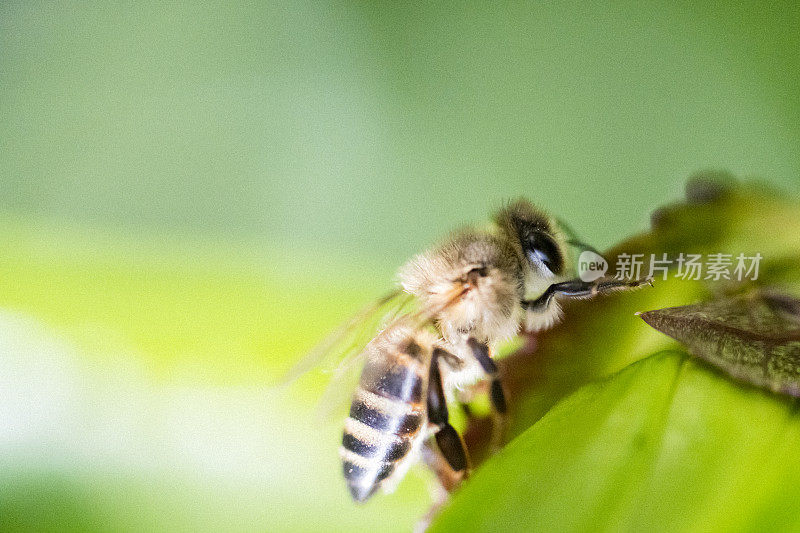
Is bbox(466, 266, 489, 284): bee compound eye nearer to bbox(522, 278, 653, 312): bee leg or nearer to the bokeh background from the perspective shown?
bbox(522, 278, 653, 312): bee leg

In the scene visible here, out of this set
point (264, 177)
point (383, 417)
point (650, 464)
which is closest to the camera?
point (650, 464)

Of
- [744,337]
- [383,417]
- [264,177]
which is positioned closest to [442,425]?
[383,417]

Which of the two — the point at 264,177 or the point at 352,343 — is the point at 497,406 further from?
the point at 264,177

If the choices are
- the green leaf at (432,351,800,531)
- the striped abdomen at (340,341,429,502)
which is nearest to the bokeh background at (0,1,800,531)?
the striped abdomen at (340,341,429,502)

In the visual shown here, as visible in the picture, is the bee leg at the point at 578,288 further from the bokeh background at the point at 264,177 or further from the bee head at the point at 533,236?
the bokeh background at the point at 264,177

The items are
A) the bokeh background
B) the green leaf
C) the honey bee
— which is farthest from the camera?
the bokeh background

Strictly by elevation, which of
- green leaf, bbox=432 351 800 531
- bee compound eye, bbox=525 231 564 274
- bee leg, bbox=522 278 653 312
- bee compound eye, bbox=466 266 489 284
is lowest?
green leaf, bbox=432 351 800 531

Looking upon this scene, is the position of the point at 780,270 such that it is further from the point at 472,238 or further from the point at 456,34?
the point at 456,34
